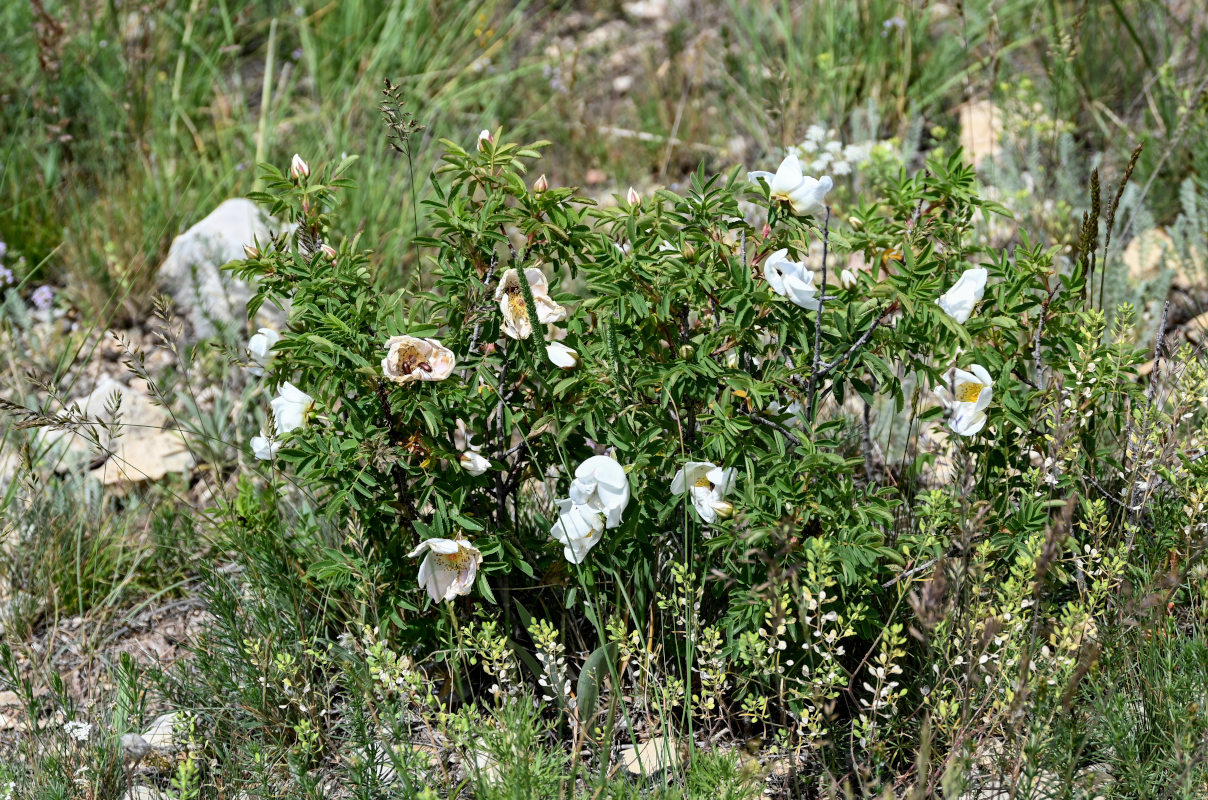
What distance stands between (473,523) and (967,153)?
3125mm

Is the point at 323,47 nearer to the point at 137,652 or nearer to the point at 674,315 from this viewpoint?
the point at 137,652

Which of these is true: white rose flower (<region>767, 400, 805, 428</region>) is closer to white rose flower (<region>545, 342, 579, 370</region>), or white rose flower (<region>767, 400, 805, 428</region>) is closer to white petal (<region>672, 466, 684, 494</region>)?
white petal (<region>672, 466, 684, 494</region>)

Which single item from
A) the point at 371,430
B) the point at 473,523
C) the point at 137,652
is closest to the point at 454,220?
the point at 371,430

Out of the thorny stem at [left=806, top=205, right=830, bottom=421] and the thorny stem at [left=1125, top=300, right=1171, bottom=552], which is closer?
the thorny stem at [left=806, top=205, right=830, bottom=421]

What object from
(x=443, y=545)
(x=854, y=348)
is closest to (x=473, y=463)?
(x=443, y=545)

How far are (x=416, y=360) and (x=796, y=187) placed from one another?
0.81 m

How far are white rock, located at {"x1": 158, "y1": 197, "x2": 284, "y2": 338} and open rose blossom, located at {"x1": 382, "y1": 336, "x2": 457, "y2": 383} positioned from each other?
2.09 metres

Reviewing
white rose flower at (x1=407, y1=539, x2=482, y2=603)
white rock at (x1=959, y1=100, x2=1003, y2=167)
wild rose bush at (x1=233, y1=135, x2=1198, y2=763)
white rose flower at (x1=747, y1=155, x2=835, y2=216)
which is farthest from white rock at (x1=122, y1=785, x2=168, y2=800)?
white rock at (x1=959, y1=100, x2=1003, y2=167)

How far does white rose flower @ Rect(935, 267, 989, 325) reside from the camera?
2.02 metres

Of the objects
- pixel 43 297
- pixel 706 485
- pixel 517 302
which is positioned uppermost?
pixel 517 302

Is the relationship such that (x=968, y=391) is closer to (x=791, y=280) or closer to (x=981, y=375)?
(x=981, y=375)

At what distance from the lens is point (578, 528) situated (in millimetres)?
2039

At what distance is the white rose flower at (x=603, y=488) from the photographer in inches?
77.4

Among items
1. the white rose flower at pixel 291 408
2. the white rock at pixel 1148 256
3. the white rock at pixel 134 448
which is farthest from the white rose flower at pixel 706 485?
the white rock at pixel 1148 256
